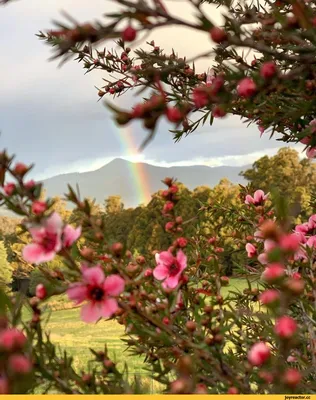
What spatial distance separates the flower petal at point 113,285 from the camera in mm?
1214

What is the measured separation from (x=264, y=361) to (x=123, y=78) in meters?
2.90

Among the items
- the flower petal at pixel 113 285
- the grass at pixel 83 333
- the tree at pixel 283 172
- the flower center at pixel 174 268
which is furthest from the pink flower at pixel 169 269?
the tree at pixel 283 172

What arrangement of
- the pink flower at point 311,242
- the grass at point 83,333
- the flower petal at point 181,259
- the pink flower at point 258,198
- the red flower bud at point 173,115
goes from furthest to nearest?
the grass at point 83,333
the pink flower at point 258,198
the pink flower at point 311,242
the flower petal at point 181,259
the red flower bud at point 173,115

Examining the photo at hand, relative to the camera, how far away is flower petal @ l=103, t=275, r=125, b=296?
1.21m

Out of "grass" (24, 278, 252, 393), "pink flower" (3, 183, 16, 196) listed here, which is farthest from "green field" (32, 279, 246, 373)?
"pink flower" (3, 183, 16, 196)

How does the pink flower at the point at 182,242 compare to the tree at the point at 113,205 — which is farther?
the tree at the point at 113,205

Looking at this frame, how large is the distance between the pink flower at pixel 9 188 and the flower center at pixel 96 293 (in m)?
0.37

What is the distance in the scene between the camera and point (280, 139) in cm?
289

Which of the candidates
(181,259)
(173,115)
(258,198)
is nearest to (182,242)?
(181,259)

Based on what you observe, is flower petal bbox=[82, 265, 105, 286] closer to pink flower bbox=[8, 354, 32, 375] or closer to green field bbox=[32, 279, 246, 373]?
pink flower bbox=[8, 354, 32, 375]

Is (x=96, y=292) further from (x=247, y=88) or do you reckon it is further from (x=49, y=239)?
(x=247, y=88)

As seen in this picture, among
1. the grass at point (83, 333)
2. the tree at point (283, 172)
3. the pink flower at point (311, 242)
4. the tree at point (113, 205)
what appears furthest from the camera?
the tree at point (113, 205)

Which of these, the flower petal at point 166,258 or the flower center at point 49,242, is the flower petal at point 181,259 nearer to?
the flower petal at point 166,258
